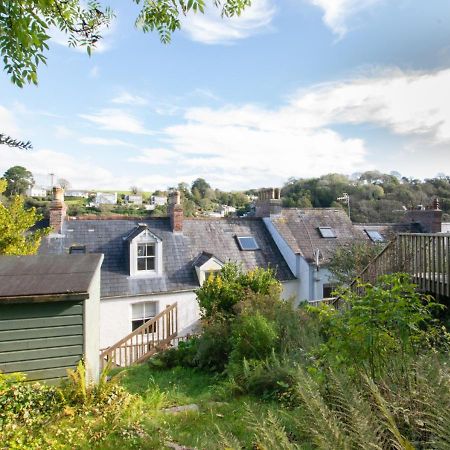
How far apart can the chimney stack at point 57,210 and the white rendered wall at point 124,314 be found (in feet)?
14.2

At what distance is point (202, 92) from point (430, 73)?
6.70 meters

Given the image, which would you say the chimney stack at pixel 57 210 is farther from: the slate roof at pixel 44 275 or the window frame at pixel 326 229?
the window frame at pixel 326 229

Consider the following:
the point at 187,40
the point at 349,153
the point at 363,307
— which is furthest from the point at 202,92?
the point at 349,153

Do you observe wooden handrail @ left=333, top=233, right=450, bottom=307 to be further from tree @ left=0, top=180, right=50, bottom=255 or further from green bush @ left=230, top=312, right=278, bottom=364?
tree @ left=0, top=180, right=50, bottom=255

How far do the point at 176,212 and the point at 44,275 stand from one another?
10.6 m

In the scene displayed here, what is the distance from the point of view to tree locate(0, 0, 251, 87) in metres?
2.96

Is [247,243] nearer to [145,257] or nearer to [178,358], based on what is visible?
[145,257]

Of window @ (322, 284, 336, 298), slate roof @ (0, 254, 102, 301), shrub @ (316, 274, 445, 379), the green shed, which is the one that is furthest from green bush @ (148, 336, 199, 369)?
window @ (322, 284, 336, 298)

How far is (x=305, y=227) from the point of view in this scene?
64.4 feet

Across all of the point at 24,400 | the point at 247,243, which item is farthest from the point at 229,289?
the point at 247,243

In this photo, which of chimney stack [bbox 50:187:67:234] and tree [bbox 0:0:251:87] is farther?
chimney stack [bbox 50:187:67:234]

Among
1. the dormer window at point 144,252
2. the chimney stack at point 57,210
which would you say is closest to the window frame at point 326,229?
the dormer window at point 144,252

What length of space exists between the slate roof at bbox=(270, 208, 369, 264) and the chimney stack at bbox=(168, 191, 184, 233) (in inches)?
216

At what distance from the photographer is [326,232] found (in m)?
19.7
